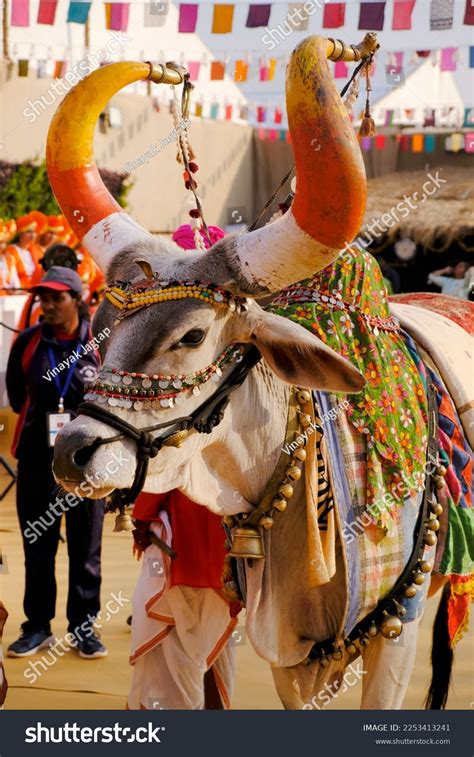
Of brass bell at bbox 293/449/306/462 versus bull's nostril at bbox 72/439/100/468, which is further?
brass bell at bbox 293/449/306/462

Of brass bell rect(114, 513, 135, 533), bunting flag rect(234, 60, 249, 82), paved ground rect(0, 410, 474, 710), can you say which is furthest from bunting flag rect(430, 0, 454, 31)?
bunting flag rect(234, 60, 249, 82)

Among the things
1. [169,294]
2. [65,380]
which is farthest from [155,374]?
[65,380]

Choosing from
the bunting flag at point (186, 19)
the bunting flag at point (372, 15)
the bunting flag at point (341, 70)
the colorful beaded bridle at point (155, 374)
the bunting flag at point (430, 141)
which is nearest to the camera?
the colorful beaded bridle at point (155, 374)

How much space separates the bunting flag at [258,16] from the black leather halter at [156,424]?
7135 mm

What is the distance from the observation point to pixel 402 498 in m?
3.14

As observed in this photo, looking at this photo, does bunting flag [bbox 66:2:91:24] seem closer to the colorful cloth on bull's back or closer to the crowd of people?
the crowd of people

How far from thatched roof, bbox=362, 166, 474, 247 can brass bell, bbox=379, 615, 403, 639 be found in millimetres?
16080

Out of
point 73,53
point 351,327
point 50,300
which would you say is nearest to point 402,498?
point 351,327

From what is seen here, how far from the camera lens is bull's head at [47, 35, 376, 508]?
8.29ft

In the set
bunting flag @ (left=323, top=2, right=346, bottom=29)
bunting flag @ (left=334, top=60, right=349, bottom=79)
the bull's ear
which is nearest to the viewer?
the bull's ear

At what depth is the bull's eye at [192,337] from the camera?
2.69m

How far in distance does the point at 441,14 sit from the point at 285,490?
704 centimetres

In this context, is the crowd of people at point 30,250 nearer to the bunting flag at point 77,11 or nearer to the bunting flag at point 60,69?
the bunting flag at point 77,11

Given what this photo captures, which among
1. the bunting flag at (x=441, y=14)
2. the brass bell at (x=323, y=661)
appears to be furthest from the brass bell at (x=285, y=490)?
the bunting flag at (x=441, y=14)
